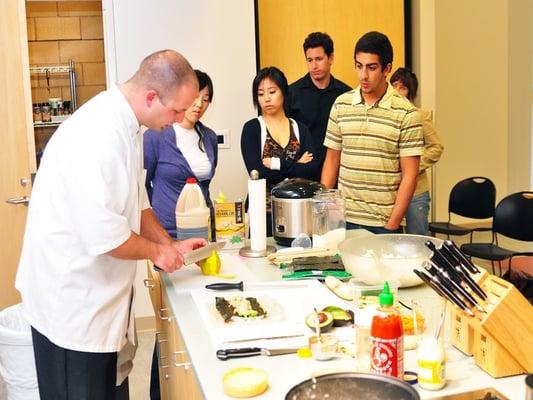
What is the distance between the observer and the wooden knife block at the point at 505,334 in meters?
1.38

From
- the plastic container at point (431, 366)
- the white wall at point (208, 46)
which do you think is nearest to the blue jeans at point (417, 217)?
the white wall at point (208, 46)

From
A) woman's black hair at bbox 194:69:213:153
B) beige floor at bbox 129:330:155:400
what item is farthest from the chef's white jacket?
beige floor at bbox 129:330:155:400

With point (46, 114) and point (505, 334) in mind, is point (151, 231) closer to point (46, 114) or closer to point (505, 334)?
point (505, 334)

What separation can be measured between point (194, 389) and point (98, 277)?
0.47 meters

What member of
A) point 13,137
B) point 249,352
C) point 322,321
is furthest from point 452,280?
point 13,137

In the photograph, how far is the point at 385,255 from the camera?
203 centimetres

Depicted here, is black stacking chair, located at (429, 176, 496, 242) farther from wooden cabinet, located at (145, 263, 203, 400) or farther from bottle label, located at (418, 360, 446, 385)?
bottle label, located at (418, 360, 446, 385)

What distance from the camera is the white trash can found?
2459 mm

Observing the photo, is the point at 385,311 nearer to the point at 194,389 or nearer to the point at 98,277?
the point at 194,389

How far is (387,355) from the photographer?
4.29ft

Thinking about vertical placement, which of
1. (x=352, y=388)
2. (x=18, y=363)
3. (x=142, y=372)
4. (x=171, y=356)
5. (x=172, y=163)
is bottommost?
(x=142, y=372)

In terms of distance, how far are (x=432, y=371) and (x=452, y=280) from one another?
21 cm

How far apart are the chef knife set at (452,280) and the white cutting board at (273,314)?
0.35 metres

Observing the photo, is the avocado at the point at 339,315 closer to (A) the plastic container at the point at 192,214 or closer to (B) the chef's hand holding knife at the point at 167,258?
(B) the chef's hand holding knife at the point at 167,258
